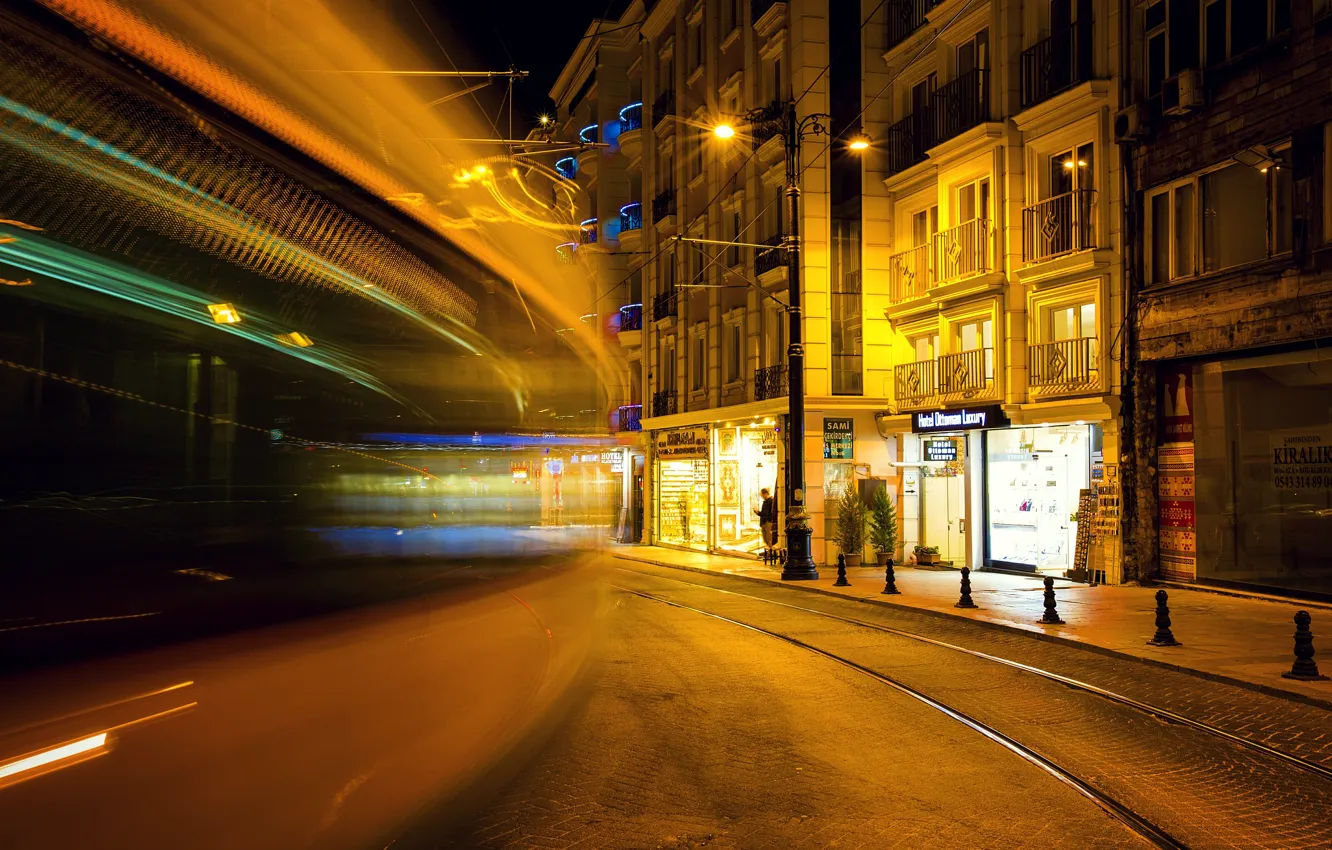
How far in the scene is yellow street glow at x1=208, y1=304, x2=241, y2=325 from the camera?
38.1ft

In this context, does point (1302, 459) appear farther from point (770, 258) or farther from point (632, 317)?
point (632, 317)

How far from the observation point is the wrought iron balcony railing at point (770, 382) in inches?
1164

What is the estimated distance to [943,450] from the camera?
1019 inches

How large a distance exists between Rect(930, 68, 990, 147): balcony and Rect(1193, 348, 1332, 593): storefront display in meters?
8.21

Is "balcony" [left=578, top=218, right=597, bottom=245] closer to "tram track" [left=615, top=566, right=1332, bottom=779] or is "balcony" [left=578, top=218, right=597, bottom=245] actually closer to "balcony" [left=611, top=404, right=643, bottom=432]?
"balcony" [left=611, top=404, right=643, bottom=432]

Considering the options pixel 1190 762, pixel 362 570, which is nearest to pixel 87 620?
pixel 362 570

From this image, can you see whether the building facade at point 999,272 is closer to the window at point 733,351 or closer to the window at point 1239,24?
the window at point 1239,24

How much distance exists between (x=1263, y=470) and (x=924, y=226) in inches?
462

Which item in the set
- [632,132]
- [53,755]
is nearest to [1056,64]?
[53,755]

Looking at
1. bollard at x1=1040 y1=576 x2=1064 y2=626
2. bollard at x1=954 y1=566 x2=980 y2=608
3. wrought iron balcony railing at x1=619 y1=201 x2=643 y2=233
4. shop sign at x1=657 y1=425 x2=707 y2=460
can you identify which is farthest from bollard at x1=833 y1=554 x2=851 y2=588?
wrought iron balcony railing at x1=619 y1=201 x2=643 y2=233

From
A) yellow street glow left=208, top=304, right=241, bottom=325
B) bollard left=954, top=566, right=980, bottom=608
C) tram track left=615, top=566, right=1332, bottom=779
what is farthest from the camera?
bollard left=954, top=566, right=980, bottom=608

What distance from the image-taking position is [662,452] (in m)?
39.1

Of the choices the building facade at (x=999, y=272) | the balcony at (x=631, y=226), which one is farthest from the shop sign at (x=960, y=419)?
the balcony at (x=631, y=226)

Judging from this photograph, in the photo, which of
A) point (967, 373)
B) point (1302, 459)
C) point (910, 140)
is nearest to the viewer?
point (1302, 459)
